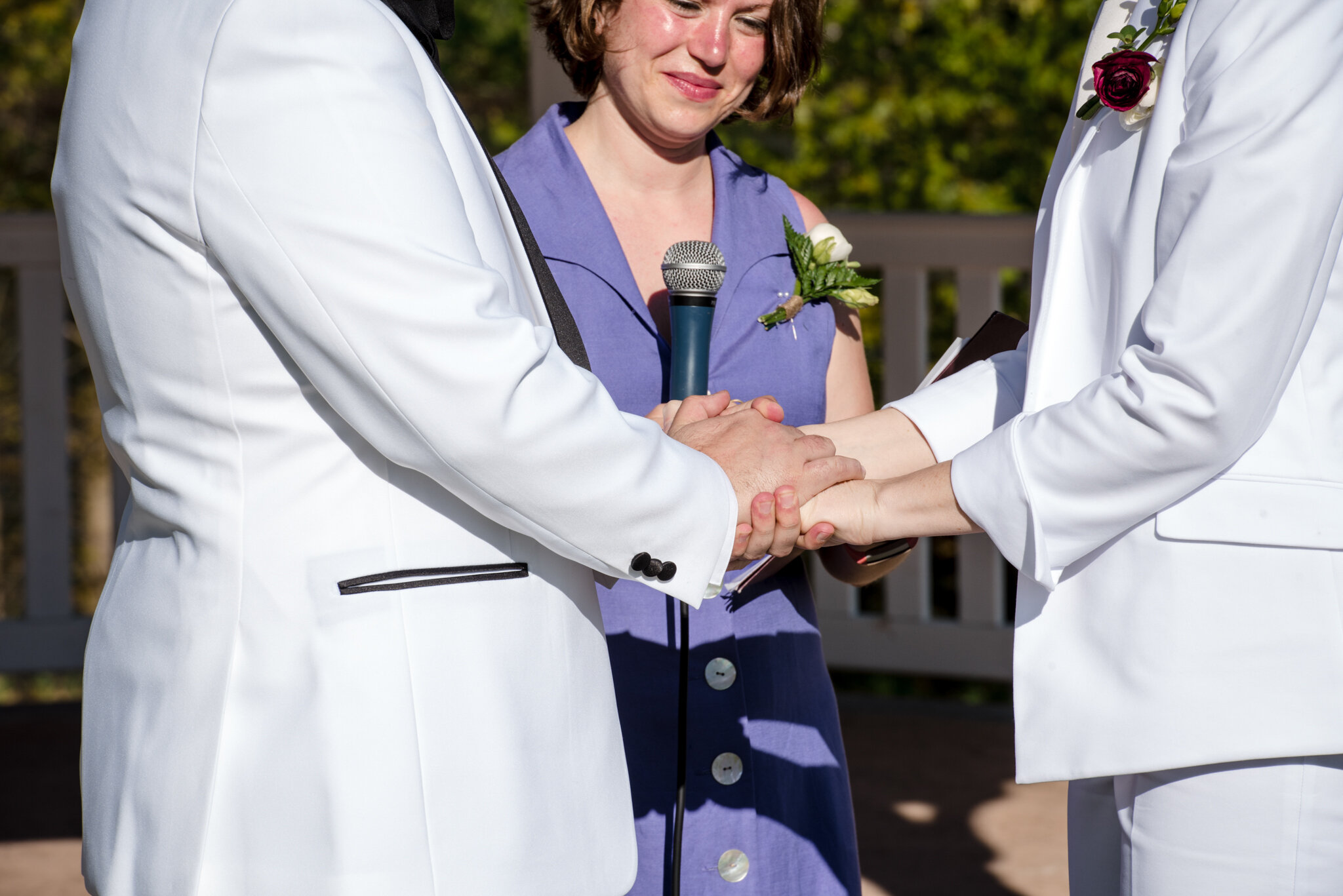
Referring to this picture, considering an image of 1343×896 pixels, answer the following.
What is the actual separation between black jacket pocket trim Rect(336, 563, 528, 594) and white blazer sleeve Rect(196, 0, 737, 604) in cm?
8

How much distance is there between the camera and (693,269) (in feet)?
8.16

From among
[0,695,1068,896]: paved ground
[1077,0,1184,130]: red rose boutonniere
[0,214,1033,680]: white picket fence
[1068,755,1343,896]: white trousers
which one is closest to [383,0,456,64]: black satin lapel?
[1077,0,1184,130]: red rose boutonniere

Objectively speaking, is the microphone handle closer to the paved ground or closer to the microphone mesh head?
the microphone mesh head

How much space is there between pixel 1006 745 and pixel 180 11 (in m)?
4.72

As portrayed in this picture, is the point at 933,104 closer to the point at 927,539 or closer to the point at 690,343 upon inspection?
the point at 927,539

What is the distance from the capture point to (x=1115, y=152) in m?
2.04

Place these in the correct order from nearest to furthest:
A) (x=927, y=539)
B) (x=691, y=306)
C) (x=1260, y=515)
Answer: (x=1260, y=515) → (x=691, y=306) → (x=927, y=539)

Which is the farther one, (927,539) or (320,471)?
(927,539)

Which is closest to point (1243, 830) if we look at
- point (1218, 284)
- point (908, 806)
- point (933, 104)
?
point (1218, 284)

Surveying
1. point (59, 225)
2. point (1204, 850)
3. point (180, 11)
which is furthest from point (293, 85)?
point (1204, 850)

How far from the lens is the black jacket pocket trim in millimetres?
1760

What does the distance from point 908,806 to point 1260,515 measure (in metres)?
3.28

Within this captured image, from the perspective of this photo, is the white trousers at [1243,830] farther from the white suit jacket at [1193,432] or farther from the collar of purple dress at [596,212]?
the collar of purple dress at [596,212]

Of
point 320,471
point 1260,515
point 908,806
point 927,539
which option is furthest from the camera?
point 927,539
